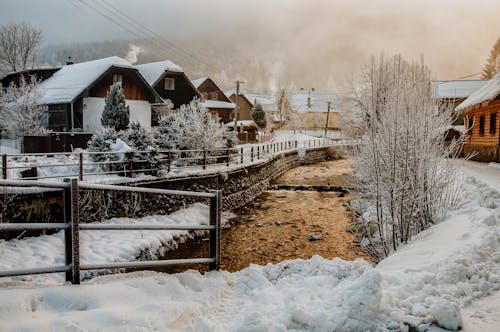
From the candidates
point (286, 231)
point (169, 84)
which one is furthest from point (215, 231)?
point (169, 84)

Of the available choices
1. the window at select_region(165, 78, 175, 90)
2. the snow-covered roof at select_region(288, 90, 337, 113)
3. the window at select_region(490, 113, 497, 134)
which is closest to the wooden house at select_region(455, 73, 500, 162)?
the window at select_region(490, 113, 497, 134)

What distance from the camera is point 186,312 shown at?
11.9ft

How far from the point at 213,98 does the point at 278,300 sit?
163ft

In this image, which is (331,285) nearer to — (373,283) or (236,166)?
(373,283)

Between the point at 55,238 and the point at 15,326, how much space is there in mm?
9091

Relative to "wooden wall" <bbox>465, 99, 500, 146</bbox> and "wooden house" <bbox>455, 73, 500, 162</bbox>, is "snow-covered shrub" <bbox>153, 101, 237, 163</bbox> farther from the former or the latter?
"wooden wall" <bbox>465, 99, 500, 146</bbox>

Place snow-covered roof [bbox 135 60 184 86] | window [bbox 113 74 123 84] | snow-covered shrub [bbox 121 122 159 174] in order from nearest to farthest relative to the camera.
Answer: snow-covered shrub [bbox 121 122 159 174] < window [bbox 113 74 123 84] < snow-covered roof [bbox 135 60 184 86]

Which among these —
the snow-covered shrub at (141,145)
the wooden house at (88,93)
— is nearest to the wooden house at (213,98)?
the wooden house at (88,93)

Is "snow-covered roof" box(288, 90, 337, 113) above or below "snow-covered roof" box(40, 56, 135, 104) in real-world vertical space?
above

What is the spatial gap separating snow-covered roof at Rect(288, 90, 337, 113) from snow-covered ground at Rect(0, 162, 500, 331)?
80.3 meters

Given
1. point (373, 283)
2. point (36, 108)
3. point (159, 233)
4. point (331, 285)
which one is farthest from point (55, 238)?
point (36, 108)

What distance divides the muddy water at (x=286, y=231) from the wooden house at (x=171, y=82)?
1810 centimetres

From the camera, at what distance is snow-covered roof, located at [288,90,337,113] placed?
86.2 m

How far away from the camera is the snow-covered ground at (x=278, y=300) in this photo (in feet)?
10.7
